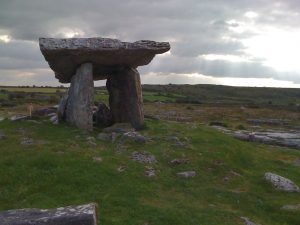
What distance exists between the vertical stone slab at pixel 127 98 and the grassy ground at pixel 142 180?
364 cm

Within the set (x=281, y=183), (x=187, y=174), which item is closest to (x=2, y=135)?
(x=187, y=174)

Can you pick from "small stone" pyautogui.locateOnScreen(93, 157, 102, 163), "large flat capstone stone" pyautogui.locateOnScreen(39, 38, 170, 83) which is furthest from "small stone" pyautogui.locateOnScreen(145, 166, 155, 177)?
"large flat capstone stone" pyautogui.locateOnScreen(39, 38, 170, 83)

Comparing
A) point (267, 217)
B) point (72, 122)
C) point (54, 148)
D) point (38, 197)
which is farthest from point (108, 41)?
point (267, 217)

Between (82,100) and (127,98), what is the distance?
4.21 metres

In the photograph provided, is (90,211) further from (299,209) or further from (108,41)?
(108,41)

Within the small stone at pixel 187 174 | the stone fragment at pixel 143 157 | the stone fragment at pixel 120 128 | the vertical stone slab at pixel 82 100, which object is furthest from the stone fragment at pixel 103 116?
the small stone at pixel 187 174

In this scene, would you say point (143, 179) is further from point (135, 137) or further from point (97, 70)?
point (97, 70)

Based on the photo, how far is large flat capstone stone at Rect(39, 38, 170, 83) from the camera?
86.9 ft

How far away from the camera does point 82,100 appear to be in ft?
89.0

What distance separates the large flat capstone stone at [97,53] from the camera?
2648 centimetres

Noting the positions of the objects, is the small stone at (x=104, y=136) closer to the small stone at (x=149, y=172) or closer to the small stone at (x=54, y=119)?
the small stone at (x=54, y=119)

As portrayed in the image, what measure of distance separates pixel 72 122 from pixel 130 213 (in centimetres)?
1262

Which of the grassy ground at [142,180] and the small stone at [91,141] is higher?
the small stone at [91,141]

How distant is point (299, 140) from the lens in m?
37.0
